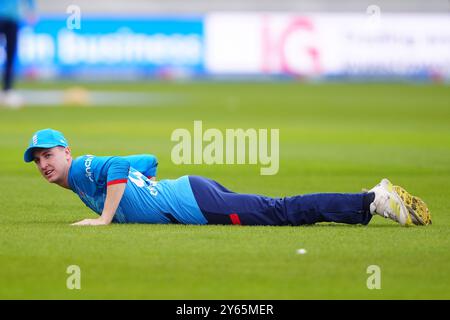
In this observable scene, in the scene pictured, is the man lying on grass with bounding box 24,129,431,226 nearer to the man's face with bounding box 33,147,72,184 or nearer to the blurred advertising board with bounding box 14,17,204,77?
the man's face with bounding box 33,147,72,184

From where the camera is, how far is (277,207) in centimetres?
889

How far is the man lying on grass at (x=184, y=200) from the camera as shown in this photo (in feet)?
28.4

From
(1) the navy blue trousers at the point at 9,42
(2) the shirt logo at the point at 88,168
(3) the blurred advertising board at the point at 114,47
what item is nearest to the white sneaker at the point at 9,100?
(1) the navy blue trousers at the point at 9,42

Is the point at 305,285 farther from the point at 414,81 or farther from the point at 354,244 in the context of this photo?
the point at 414,81

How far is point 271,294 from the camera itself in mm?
6637

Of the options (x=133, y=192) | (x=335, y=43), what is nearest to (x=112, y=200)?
(x=133, y=192)

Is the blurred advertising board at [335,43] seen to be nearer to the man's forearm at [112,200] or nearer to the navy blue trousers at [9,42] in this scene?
the navy blue trousers at [9,42]

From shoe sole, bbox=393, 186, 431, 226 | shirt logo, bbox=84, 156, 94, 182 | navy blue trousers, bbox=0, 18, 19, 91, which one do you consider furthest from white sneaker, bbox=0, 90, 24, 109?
shoe sole, bbox=393, 186, 431, 226

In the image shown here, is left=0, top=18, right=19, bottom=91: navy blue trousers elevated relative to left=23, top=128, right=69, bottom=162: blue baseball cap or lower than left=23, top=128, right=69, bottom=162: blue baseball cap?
elevated

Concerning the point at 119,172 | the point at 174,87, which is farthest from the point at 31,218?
the point at 174,87

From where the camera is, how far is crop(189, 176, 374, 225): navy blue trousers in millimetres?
8682

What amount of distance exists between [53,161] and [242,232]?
1553mm

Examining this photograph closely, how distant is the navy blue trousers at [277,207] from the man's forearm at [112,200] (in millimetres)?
597

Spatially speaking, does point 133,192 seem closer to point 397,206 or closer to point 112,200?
point 112,200
